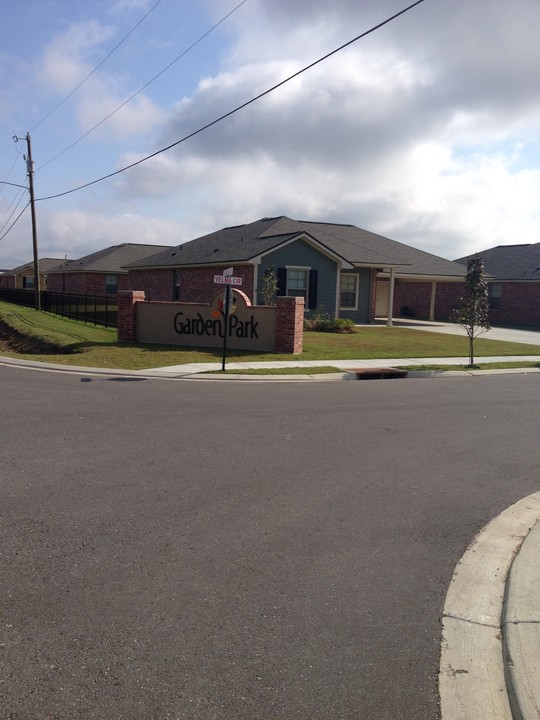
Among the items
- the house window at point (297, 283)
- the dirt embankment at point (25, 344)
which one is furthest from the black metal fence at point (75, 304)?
the house window at point (297, 283)

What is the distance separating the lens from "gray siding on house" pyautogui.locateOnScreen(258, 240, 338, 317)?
28953 millimetres

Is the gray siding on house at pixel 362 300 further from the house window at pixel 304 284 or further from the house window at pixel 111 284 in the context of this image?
the house window at pixel 111 284

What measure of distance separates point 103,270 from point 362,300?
24.1m

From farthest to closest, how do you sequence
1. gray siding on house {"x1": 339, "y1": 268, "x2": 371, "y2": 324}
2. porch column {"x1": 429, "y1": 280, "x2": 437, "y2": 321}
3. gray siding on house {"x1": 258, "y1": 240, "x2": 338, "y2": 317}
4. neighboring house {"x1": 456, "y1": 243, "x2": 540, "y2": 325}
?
neighboring house {"x1": 456, "y1": 243, "x2": 540, "y2": 325} < porch column {"x1": 429, "y1": 280, "x2": 437, "y2": 321} < gray siding on house {"x1": 339, "y1": 268, "x2": 371, "y2": 324} < gray siding on house {"x1": 258, "y1": 240, "x2": 338, "y2": 317}

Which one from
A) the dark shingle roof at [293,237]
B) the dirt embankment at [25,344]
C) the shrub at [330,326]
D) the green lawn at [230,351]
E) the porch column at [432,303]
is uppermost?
the dark shingle roof at [293,237]

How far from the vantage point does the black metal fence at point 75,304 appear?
1274 inches

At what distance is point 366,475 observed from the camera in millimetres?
7445

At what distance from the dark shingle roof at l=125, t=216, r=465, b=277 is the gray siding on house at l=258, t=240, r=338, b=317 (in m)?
0.51

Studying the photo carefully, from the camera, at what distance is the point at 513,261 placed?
43.7 m

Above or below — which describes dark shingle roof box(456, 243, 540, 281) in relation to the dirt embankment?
above

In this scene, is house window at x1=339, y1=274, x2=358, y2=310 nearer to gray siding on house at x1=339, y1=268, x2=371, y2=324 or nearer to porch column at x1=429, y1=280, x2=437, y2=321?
gray siding on house at x1=339, y1=268, x2=371, y2=324

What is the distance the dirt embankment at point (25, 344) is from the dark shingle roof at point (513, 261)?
89.5ft

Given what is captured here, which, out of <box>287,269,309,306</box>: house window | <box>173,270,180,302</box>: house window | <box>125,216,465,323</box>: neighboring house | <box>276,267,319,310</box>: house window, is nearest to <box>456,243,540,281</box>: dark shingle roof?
<box>125,216,465,323</box>: neighboring house

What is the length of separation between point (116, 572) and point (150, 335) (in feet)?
59.0
